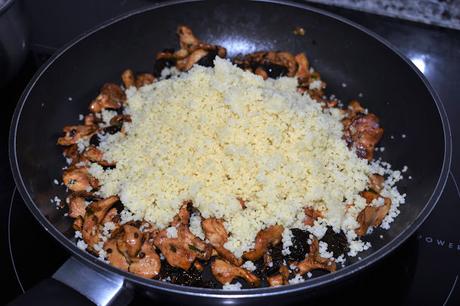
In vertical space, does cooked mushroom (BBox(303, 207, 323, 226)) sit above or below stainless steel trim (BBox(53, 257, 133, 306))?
below

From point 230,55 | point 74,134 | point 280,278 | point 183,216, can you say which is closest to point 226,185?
point 183,216

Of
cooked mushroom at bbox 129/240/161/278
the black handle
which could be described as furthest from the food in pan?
the black handle

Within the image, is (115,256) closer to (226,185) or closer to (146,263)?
(146,263)

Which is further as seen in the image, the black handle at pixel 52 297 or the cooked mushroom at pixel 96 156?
the cooked mushroom at pixel 96 156

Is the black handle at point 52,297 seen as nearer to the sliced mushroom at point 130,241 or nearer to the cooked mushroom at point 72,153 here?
the sliced mushroom at point 130,241

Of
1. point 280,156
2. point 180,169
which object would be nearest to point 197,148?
point 180,169

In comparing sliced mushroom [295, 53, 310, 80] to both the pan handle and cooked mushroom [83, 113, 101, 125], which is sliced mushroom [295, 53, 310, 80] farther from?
the pan handle

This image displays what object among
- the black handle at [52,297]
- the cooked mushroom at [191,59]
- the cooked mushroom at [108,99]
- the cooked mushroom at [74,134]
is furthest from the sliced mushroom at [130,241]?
the cooked mushroom at [191,59]

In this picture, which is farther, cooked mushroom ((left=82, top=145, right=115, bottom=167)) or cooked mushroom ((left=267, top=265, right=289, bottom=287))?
cooked mushroom ((left=82, top=145, right=115, bottom=167))

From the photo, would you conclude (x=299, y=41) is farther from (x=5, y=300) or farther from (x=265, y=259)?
(x=5, y=300)
